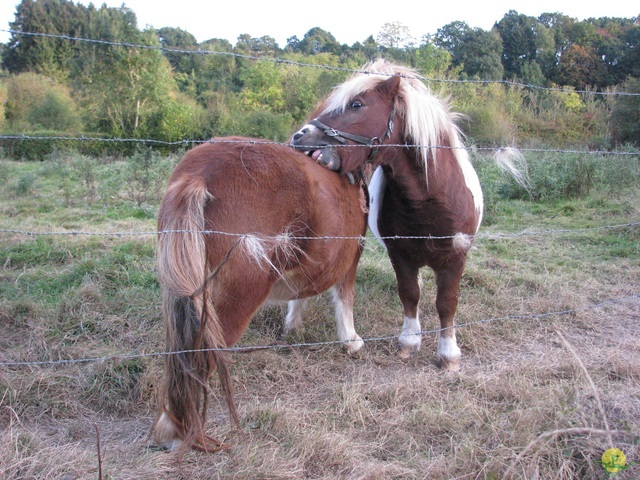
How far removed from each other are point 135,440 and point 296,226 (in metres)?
1.32

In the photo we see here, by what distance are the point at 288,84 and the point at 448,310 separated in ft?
75.3

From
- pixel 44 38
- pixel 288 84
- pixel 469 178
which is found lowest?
pixel 469 178

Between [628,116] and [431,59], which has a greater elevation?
[431,59]

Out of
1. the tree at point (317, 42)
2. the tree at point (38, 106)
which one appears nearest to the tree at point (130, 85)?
the tree at point (38, 106)

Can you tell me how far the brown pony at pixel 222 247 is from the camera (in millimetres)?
2014

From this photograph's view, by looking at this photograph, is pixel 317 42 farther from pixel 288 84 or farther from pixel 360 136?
pixel 360 136

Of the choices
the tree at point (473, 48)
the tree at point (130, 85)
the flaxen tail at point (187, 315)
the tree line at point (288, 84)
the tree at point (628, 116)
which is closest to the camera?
the flaxen tail at point (187, 315)

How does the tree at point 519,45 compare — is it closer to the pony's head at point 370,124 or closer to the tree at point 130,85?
the tree at point 130,85

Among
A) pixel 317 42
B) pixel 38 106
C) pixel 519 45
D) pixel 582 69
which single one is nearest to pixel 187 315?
pixel 38 106

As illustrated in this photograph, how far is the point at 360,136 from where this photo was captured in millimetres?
2797

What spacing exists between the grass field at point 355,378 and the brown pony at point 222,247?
0.32 m

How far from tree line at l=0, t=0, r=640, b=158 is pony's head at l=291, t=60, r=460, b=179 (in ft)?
18.7

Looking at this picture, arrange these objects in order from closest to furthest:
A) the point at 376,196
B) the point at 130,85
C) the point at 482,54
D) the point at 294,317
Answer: the point at 376,196 → the point at 294,317 → the point at 130,85 → the point at 482,54

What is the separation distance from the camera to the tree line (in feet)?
54.4
